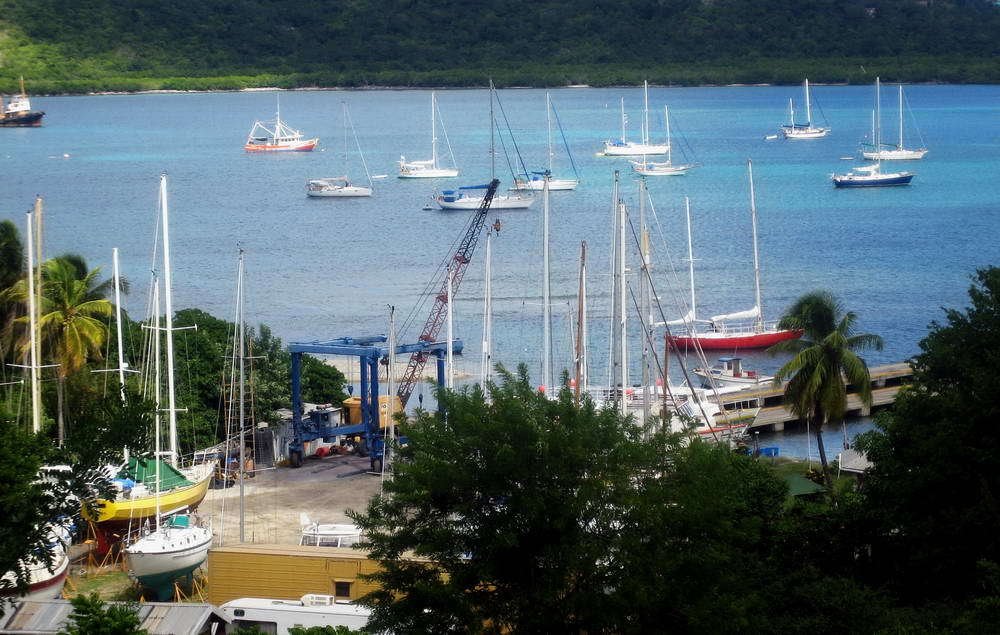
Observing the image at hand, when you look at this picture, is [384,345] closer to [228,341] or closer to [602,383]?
[228,341]

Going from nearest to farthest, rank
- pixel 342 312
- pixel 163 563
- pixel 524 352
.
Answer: pixel 163 563, pixel 524 352, pixel 342 312

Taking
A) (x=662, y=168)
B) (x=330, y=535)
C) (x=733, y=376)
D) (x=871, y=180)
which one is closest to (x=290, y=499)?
(x=330, y=535)

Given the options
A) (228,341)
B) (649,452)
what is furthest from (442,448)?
(228,341)

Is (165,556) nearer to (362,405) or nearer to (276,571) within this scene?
(276,571)

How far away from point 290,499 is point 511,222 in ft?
185

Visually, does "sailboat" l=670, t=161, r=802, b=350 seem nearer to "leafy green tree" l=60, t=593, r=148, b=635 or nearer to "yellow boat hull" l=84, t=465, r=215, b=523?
"yellow boat hull" l=84, t=465, r=215, b=523

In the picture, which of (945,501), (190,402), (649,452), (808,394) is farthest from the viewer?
(190,402)

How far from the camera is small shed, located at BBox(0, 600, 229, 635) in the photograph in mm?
18641

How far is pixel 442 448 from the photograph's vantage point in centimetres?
1539

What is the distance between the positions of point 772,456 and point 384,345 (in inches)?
346

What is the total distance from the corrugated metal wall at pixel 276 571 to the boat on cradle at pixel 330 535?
150 cm

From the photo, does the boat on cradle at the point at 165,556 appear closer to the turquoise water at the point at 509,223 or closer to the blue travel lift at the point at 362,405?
the blue travel lift at the point at 362,405

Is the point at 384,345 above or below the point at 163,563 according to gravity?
above

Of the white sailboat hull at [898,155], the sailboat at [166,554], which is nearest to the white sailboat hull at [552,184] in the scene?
the white sailboat hull at [898,155]
